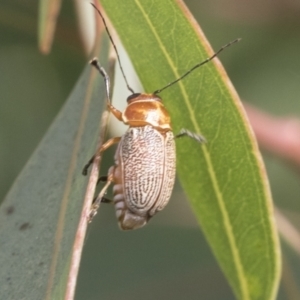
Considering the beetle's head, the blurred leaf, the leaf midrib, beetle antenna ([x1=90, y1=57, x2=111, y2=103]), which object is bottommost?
the leaf midrib

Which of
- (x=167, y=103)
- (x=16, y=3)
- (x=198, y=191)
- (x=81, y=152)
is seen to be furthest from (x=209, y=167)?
(x=16, y=3)

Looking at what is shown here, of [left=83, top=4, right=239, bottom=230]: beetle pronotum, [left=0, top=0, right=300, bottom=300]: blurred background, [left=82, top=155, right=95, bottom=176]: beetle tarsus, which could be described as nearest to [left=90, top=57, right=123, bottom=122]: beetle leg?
[left=83, top=4, right=239, bottom=230]: beetle pronotum

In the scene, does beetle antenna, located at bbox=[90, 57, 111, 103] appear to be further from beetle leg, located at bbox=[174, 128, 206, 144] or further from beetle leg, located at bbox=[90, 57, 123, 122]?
beetle leg, located at bbox=[174, 128, 206, 144]

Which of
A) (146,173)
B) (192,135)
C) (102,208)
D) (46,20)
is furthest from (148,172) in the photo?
(102,208)

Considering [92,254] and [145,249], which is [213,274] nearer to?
[145,249]

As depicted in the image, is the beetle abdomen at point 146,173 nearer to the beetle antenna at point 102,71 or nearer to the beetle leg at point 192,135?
the beetle leg at point 192,135

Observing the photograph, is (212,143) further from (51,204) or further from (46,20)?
(46,20)

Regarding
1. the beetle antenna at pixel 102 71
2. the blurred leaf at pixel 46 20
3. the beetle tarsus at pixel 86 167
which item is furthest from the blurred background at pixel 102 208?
the beetle tarsus at pixel 86 167
